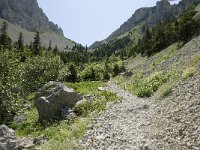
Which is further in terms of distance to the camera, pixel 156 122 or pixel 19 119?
pixel 19 119

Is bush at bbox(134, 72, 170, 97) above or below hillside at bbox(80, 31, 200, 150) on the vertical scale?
above

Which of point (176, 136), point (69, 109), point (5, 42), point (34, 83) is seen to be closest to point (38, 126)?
point (69, 109)

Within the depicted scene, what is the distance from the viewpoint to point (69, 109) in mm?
27484

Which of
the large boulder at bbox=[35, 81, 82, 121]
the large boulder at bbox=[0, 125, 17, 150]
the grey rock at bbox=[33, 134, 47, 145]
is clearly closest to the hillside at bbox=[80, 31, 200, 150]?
the grey rock at bbox=[33, 134, 47, 145]

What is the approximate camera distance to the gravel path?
1886cm

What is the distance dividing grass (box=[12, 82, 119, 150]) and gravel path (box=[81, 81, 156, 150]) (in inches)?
27.2

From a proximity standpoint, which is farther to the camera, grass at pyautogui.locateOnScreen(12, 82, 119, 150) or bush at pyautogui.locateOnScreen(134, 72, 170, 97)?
bush at pyautogui.locateOnScreen(134, 72, 170, 97)

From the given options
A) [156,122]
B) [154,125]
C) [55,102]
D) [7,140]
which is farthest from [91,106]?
[7,140]

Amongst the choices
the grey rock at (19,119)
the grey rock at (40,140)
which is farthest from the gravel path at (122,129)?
the grey rock at (19,119)

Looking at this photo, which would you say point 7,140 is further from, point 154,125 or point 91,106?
point 91,106

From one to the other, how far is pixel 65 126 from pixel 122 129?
4207 mm

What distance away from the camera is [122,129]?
2178 cm

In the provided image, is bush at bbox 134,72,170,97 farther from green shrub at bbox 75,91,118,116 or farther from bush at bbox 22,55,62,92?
bush at bbox 22,55,62,92

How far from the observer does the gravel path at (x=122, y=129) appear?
18859 millimetres
